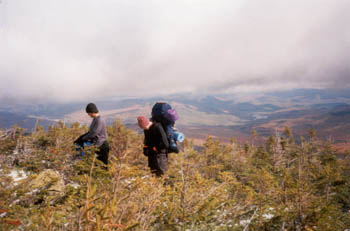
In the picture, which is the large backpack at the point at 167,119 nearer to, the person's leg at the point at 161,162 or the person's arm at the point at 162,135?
the person's arm at the point at 162,135

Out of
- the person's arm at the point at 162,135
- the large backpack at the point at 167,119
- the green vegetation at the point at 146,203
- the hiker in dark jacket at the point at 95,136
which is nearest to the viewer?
the green vegetation at the point at 146,203

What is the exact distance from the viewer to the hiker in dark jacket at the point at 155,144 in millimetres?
4180

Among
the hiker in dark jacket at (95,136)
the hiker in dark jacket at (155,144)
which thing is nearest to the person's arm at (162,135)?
the hiker in dark jacket at (155,144)

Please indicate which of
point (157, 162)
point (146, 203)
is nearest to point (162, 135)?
point (157, 162)

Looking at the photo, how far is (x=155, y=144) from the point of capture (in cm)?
436

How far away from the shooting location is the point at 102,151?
5145mm

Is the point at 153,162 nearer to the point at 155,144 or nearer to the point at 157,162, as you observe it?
the point at 157,162

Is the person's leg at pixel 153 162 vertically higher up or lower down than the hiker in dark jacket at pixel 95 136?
lower down

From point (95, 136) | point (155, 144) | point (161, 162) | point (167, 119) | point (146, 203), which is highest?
point (167, 119)

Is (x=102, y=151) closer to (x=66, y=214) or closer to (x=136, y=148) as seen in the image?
(x=66, y=214)

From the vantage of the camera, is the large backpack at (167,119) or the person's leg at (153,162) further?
the person's leg at (153,162)

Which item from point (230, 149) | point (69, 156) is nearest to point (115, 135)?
point (69, 156)

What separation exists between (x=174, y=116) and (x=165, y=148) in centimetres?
86

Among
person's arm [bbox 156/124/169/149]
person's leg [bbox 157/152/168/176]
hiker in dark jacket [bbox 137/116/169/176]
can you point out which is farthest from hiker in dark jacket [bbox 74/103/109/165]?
person's arm [bbox 156/124/169/149]
